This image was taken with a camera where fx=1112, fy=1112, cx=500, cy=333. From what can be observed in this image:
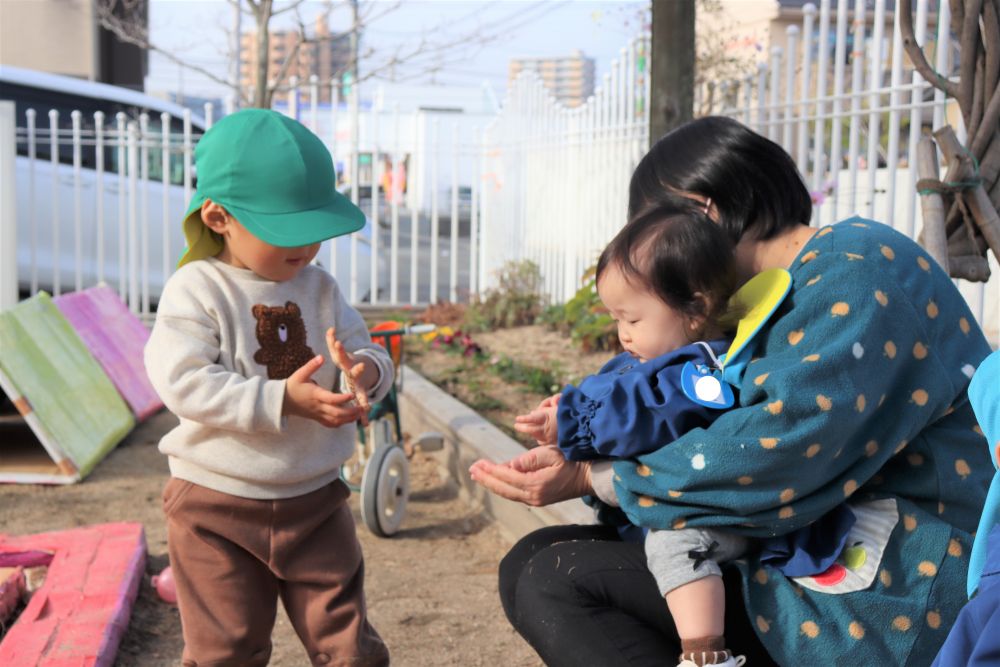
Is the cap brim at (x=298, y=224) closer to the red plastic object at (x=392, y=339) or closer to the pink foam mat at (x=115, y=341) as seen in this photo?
the red plastic object at (x=392, y=339)

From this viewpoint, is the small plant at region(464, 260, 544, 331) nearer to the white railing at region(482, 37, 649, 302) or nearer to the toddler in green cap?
the white railing at region(482, 37, 649, 302)

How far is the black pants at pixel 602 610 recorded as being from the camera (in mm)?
2037

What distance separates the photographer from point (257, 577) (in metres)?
2.63

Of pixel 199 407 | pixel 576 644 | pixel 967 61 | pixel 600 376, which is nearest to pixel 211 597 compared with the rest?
pixel 199 407

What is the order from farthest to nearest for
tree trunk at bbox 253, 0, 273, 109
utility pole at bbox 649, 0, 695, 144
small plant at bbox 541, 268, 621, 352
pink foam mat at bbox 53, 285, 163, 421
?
tree trunk at bbox 253, 0, 273, 109, small plant at bbox 541, 268, 621, 352, pink foam mat at bbox 53, 285, 163, 421, utility pole at bbox 649, 0, 695, 144

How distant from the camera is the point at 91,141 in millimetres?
9438

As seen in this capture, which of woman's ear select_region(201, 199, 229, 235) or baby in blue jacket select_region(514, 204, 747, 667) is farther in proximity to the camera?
woman's ear select_region(201, 199, 229, 235)

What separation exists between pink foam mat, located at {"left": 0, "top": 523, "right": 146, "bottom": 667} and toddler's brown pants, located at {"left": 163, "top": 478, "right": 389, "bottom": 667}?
0.54 m

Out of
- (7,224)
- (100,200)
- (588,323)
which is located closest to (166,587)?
(7,224)

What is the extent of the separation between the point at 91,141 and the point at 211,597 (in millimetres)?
7753

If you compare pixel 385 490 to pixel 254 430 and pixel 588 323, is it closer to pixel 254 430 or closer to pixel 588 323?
pixel 254 430

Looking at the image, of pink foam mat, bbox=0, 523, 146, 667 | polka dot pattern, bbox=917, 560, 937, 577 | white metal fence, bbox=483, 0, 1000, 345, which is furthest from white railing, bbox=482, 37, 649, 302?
polka dot pattern, bbox=917, 560, 937, 577

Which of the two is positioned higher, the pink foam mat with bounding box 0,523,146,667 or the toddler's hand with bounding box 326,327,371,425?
the toddler's hand with bounding box 326,327,371,425

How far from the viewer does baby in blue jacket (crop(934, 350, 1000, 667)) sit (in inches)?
53.0
